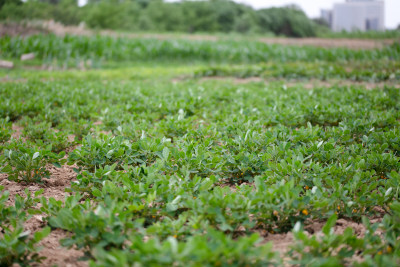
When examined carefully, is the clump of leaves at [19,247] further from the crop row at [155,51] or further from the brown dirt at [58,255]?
the crop row at [155,51]

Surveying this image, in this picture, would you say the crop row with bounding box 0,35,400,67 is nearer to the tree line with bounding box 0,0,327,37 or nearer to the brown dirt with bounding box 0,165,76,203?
the brown dirt with bounding box 0,165,76,203

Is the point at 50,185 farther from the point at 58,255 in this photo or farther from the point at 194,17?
the point at 194,17

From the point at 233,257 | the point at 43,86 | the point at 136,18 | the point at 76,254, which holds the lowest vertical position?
the point at 76,254

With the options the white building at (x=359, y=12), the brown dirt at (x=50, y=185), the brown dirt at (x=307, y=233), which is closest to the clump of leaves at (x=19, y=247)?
the brown dirt at (x=50, y=185)

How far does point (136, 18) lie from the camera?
38.3 meters

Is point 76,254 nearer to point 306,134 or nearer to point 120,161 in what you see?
point 120,161

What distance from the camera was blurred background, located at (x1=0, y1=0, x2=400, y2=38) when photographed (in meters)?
13.4

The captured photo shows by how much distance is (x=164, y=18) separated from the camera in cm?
3772

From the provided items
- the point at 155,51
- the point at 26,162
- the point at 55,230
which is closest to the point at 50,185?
the point at 26,162

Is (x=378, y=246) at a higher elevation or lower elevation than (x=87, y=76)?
lower

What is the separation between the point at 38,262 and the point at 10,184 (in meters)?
1.26

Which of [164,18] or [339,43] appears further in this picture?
[164,18]

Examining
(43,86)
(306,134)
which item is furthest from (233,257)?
(43,86)

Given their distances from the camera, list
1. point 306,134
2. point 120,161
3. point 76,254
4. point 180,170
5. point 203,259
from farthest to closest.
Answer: point 306,134
point 120,161
point 180,170
point 76,254
point 203,259
